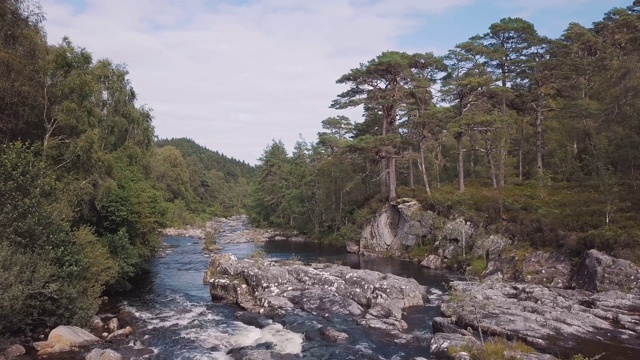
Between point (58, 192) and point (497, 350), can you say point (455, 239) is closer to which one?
point (497, 350)

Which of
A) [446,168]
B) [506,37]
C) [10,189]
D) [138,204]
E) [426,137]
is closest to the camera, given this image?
[10,189]

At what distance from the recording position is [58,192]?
2248 cm

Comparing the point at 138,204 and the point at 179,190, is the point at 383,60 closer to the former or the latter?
the point at 138,204

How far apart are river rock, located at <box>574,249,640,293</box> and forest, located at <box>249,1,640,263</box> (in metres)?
1.11

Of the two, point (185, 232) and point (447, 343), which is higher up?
point (447, 343)

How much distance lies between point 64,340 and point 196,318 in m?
6.97

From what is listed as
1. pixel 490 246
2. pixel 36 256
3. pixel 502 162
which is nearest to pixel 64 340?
pixel 36 256

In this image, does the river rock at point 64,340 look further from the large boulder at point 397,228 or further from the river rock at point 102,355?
the large boulder at point 397,228

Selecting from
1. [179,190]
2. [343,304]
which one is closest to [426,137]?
[343,304]

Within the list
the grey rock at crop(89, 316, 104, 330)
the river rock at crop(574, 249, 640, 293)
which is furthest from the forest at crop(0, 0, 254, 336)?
the river rock at crop(574, 249, 640, 293)

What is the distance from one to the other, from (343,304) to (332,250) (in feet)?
99.1

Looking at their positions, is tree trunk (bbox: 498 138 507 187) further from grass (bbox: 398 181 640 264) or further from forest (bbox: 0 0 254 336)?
forest (bbox: 0 0 254 336)

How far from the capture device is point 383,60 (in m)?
45.1

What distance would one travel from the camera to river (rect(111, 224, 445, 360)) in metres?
19.4
